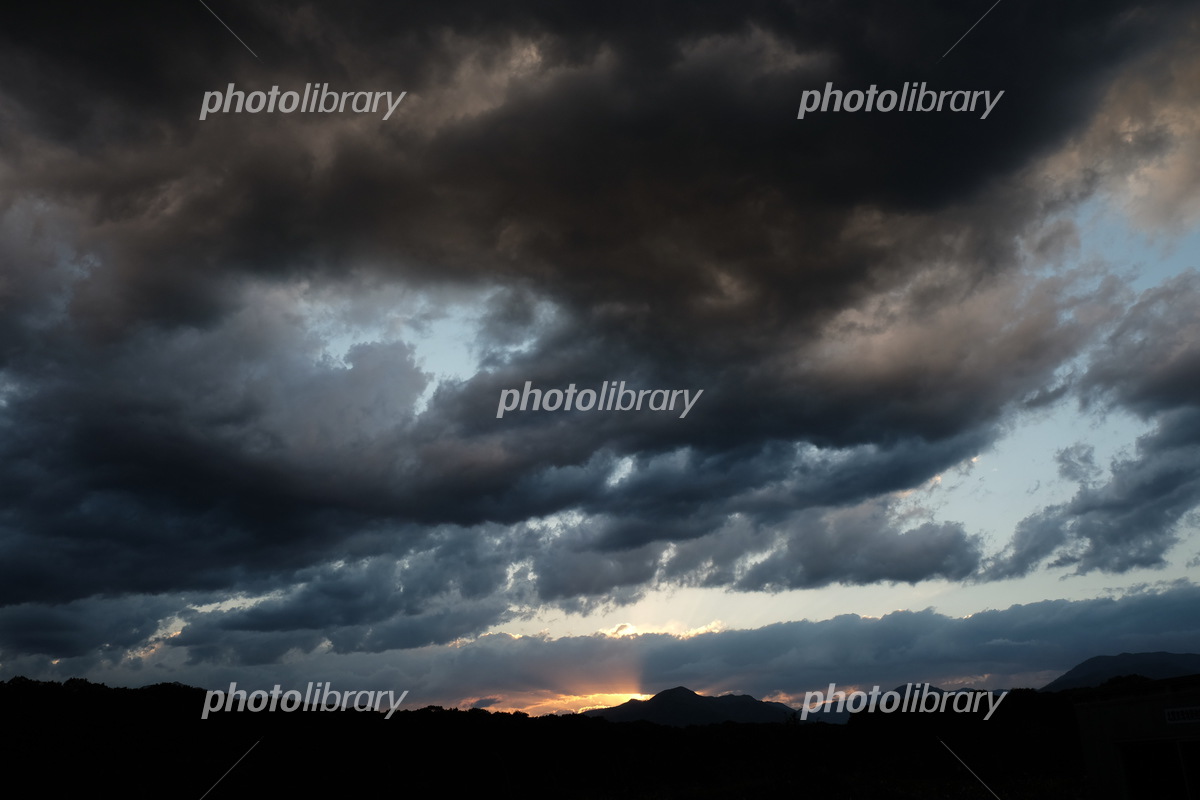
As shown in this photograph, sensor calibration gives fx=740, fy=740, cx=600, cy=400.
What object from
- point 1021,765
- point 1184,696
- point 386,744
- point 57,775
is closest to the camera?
point 1184,696

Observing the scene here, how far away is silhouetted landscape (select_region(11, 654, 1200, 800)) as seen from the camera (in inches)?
1758

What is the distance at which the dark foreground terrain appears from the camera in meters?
44.1

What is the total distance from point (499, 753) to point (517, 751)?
2.22 meters

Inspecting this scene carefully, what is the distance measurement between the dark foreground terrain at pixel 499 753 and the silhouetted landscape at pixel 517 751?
14 cm

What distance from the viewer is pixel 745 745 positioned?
6744 centimetres

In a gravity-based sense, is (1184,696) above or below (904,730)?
above

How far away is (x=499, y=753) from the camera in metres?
58.8

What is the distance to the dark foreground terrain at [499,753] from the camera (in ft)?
145

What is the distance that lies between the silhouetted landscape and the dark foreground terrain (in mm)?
145

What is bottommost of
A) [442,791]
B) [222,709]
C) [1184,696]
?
[442,791]

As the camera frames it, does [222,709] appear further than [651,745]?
No

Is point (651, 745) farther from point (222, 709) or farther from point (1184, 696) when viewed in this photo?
point (1184, 696)

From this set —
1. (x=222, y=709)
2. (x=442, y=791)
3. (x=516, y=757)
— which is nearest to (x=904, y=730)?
(x=516, y=757)

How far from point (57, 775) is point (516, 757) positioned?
102 ft
